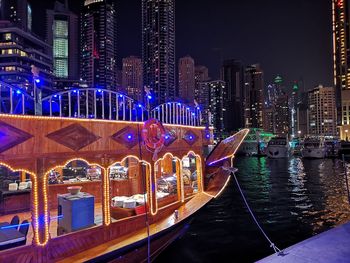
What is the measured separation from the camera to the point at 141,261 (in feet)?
26.4

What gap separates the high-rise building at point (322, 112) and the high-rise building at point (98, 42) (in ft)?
371

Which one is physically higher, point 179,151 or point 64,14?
point 64,14

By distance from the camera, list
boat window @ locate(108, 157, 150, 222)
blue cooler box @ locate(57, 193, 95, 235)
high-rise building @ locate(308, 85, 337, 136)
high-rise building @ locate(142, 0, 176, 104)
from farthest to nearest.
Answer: high-rise building @ locate(308, 85, 337, 136)
high-rise building @ locate(142, 0, 176, 104)
boat window @ locate(108, 157, 150, 222)
blue cooler box @ locate(57, 193, 95, 235)

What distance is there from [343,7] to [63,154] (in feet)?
537

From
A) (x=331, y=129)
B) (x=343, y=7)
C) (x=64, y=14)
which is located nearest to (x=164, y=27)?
(x=64, y=14)

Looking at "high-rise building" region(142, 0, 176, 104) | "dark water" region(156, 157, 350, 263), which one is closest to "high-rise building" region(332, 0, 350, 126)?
"high-rise building" region(142, 0, 176, 104)

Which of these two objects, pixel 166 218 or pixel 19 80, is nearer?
pixel 166 218

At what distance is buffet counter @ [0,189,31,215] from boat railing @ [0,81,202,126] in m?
2.67

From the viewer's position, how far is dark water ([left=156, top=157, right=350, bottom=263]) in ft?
35.0

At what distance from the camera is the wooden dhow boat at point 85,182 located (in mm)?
6184

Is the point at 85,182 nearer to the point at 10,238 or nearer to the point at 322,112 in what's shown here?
the point at 10,238

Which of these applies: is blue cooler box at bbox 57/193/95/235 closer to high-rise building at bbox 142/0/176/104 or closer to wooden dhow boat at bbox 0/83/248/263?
wooden dhow boat at bbox 0/83/248/263

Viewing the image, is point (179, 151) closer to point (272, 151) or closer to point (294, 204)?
point (294, 204)

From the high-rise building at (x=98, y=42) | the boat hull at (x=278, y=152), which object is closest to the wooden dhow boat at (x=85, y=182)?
the boat hull at (x=278, y=152)
